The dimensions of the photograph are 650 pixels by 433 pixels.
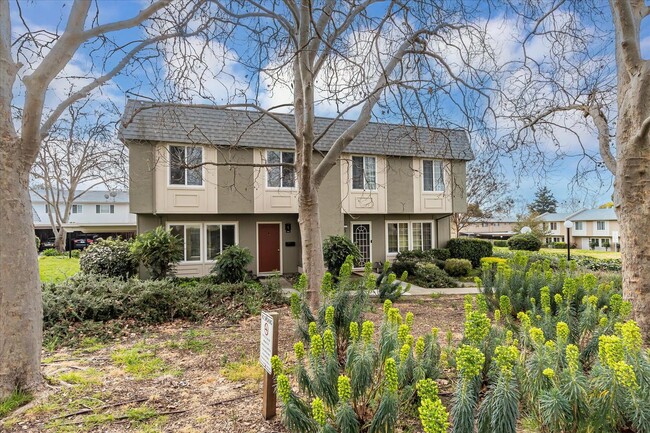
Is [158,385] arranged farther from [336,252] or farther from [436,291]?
[436,291]

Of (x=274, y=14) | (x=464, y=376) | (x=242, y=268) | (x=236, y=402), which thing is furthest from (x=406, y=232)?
(x=464, y=376)

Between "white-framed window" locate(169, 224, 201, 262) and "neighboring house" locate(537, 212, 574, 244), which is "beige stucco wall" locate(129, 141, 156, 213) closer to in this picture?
"white-framed window" locate(169, 224, 201, 262)

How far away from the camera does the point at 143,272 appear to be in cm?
1283

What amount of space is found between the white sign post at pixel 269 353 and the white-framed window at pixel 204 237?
1098cm

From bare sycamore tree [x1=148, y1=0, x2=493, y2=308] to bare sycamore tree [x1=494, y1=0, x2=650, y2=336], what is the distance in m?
1.15

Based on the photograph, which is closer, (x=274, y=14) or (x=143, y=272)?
(x=274, y=14)

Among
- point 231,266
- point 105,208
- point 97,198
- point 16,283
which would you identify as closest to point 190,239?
point 231,266

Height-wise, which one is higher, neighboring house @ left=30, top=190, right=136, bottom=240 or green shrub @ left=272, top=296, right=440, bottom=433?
neighboring house @ left=30, top=190, right=136, bottom=240

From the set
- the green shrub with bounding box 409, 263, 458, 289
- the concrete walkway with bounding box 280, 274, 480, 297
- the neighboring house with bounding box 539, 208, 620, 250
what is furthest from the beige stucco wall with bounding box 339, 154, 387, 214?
the neighboring house with bounding box 539, 208, 620, 250

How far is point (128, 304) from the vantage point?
7.54 m

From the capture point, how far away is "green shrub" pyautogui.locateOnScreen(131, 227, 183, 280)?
37.2 ft

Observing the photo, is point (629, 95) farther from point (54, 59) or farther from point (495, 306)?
point (54, 59)

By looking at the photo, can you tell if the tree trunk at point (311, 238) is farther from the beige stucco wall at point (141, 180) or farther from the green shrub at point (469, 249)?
the green shrub at point (469, 249)

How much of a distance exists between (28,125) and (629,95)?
8.10m
